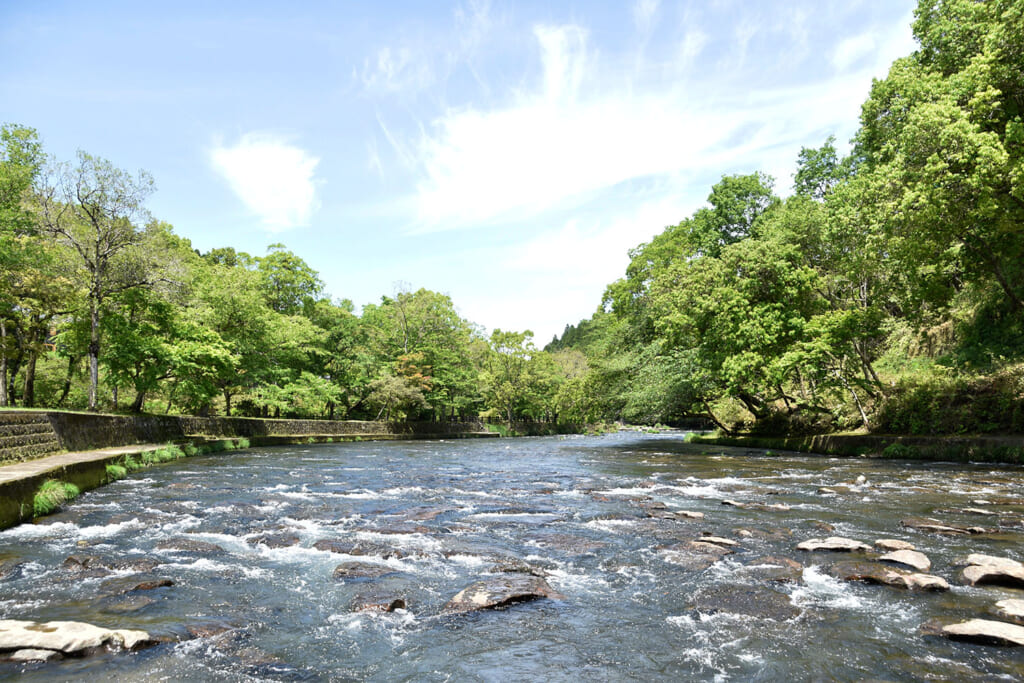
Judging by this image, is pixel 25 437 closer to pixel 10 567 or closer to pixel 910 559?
pixel 10 567

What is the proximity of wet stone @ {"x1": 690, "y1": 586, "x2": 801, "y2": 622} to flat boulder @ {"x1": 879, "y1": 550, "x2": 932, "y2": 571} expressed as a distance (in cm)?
184

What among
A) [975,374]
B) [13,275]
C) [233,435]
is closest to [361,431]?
[233,435]

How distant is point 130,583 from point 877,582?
7.89 m

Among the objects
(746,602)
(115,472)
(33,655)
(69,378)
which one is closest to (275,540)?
(33,655)

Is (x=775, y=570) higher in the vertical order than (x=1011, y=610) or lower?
lower

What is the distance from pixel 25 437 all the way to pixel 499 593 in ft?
42.1

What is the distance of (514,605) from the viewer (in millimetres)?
5320

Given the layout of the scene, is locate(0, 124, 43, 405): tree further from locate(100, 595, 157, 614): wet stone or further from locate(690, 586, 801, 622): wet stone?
locate(690, 586, 801, 622): wet stone

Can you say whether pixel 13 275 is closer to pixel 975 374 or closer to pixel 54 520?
pixel 54 520

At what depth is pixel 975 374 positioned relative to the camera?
62.6 feet

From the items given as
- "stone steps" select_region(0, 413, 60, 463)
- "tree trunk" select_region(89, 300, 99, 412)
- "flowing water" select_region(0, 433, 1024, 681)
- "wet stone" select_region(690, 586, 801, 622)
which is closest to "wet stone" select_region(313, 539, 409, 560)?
"flowing water" select_region(0, 433, 1024, 681)

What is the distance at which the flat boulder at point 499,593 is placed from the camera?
5.26 meters

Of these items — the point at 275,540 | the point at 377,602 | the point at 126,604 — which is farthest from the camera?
the point at 275,540

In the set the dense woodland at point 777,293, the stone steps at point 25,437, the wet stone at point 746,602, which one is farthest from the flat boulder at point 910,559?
the stone steps at point 25,437
